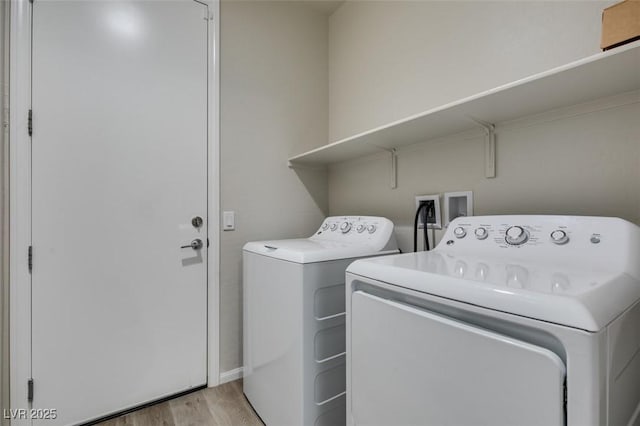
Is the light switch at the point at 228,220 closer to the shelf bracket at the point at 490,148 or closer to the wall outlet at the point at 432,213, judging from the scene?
the wall outlet at the point at 432,213

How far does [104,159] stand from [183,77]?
64 cm

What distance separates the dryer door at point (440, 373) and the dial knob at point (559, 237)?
506 millimetres

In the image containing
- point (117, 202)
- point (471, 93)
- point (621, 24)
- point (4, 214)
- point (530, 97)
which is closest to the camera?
point (621, 24)

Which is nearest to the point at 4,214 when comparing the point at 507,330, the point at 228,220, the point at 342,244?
the point at 228,220

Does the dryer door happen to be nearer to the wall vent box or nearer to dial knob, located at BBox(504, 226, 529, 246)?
dial knob, located at BBox(504, 226, 529, 246)

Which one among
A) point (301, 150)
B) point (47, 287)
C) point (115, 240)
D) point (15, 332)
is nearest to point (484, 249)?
point (301, 150)

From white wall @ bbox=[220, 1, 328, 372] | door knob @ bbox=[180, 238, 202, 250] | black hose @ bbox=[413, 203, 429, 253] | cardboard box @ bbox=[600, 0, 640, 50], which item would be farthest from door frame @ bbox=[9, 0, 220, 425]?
cardboard box @ bbox=[600, 0, 640, 50]

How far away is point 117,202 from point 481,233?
5.65 ft

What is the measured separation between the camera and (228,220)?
6.18 ft

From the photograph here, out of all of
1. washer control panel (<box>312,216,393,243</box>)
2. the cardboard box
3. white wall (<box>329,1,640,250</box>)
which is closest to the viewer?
the cardboard box

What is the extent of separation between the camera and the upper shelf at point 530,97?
0.85 m

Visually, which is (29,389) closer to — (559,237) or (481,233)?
(481,233)

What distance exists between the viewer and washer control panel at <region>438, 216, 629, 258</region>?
2.93ft

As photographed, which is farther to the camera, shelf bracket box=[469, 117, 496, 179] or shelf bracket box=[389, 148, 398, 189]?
shelf bracket box=[389, 148, 398, 189]
